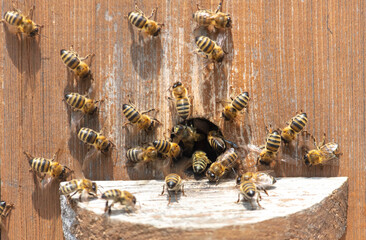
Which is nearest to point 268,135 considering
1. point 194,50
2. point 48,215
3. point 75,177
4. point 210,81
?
point 210,81

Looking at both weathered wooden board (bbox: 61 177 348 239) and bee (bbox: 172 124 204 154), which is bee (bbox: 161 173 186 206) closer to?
weathered wooden board (bbox: 61 177 348 239)

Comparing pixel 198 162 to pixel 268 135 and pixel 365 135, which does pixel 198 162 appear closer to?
pixel 268 135

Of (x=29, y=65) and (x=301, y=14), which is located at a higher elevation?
(x=301, y=14)

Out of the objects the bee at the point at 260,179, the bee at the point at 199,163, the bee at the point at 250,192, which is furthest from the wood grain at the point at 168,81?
the bee at the point at 250,192

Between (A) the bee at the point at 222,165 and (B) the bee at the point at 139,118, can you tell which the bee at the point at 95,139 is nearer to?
(B) the bee at the point at 139,118

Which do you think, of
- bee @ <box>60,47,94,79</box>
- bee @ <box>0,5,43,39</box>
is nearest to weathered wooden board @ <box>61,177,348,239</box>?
bee @ <box>60,47,94,79</box>

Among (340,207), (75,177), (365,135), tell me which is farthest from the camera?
(75,177)

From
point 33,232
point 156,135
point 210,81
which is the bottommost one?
point 33,232
